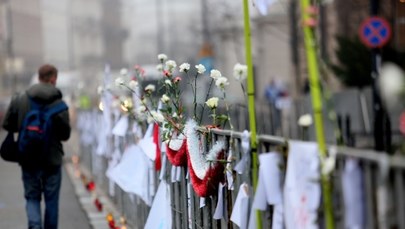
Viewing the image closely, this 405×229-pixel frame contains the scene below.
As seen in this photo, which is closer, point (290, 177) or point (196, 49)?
point (290, 177)

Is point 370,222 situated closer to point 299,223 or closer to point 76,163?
point 299,223

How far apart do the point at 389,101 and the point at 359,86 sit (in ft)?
77.8

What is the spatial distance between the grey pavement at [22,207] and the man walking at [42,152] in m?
1.85

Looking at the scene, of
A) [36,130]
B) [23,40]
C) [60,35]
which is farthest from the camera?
[60,35]

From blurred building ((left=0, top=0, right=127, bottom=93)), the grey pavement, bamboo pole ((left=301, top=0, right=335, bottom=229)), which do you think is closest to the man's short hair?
the grey pavement

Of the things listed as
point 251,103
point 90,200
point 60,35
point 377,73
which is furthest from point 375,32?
point 60,35

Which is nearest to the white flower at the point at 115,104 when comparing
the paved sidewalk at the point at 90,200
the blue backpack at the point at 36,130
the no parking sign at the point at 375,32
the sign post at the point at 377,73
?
the paved sidewalk at the point at 90,200

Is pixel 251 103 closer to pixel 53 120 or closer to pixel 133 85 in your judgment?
pixel 133 85

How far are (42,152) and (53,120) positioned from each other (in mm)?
316

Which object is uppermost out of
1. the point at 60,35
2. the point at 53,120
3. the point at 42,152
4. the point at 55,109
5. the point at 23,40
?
the point at 60,35

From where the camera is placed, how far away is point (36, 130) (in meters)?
→ 8.77

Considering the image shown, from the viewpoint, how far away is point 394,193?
3473mm

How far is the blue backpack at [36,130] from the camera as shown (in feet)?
28.8

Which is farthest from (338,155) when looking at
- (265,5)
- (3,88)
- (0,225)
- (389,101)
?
(3,88)
